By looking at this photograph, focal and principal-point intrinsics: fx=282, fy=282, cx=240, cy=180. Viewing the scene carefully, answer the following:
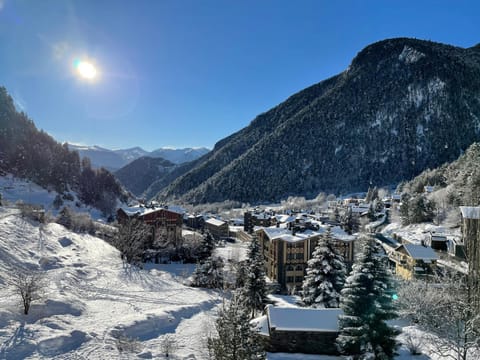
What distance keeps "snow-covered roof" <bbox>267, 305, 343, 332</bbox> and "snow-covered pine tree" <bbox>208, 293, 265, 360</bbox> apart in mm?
7245

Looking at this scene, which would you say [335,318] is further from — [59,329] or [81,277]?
[81,277]

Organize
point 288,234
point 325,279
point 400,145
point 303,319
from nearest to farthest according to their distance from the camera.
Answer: point 303,319, point 325,279, point 288,234, point 400,145

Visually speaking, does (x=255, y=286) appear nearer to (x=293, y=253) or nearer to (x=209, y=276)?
(x=209, y=276)

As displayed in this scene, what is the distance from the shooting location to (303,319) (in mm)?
18672

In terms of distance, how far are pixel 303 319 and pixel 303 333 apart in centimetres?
90

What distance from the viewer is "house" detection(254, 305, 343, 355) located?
17828 millimetres

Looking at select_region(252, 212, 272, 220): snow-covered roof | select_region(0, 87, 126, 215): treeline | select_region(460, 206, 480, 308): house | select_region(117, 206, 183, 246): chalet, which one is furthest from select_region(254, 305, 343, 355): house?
select_region(0, 87, 126, 215): treeline

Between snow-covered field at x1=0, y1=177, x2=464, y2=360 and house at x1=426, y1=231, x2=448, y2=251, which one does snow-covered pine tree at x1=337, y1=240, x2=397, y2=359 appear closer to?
snow-covered field at x1=0, y1=177, x2=464, y2=360

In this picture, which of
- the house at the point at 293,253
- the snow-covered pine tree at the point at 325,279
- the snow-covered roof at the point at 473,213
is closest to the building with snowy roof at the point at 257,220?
the house at the point at 293,253

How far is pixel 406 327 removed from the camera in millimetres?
19672

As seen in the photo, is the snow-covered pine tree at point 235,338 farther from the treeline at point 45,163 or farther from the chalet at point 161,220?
the treeline at point 45,163

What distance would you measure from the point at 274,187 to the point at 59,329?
173415 millimetres

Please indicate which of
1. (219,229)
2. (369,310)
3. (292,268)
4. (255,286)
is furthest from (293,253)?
(219,229)

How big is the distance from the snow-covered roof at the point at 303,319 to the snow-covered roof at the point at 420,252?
2636 cm
